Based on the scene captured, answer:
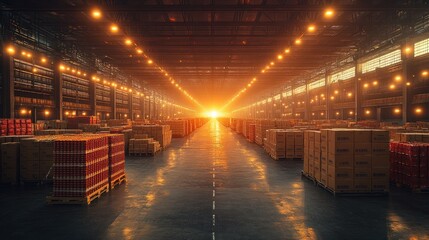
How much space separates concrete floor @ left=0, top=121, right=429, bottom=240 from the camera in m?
5.46

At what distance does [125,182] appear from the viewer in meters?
9.76

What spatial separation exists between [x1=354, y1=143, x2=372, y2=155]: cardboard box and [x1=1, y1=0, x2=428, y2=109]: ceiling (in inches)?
287

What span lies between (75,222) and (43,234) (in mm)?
701

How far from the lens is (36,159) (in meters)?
9.43

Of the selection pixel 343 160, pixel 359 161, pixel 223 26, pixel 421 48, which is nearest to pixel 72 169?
pixel 343 160

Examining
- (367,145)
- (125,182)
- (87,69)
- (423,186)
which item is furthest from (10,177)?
(87,69)

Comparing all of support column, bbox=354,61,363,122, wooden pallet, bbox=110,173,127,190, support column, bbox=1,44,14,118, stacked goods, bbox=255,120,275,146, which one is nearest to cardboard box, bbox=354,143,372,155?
wooden pallet, bbox=110,173,127,190

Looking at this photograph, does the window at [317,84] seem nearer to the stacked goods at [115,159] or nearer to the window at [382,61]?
the window at [382,61]

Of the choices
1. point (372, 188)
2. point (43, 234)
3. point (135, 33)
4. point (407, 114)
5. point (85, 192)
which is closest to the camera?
point (43, 234)

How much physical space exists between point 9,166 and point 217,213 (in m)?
7.38

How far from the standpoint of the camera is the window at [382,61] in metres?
26.5

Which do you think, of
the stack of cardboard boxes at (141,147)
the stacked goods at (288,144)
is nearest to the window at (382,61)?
the stacked goods at (288,144)

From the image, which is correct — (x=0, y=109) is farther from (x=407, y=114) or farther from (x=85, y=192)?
(x=407, y=114)

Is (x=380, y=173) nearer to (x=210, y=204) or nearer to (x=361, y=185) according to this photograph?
(x=361, y=185)
